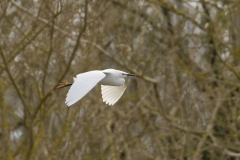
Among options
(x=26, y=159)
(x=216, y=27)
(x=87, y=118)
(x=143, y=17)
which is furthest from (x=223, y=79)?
(x=26, y=159)

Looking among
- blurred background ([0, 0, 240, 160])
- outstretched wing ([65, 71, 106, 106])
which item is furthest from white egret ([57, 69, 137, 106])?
blurred background ([0, 0, 240, 160])

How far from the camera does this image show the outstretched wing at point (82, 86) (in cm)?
419

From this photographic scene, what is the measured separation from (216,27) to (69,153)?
3.61 meters

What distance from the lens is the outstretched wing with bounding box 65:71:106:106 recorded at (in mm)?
4191

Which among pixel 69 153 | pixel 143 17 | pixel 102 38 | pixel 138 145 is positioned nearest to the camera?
pixel 69 153

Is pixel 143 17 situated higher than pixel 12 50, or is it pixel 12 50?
pixel 143 17

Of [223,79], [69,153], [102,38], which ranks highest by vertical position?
[102,38]

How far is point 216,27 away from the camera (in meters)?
9.73

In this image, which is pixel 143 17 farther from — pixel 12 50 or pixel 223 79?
pixel 12 50

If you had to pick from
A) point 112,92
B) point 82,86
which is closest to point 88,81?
point 82,86

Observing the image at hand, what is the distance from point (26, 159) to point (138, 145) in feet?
4.62

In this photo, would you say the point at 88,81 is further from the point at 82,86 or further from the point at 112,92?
the point at 112,92

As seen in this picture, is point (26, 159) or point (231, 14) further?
point (231, 14)

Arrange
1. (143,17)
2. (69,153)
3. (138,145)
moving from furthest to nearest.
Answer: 1. (143,17)
2. (138,145)
3. (69,153)
